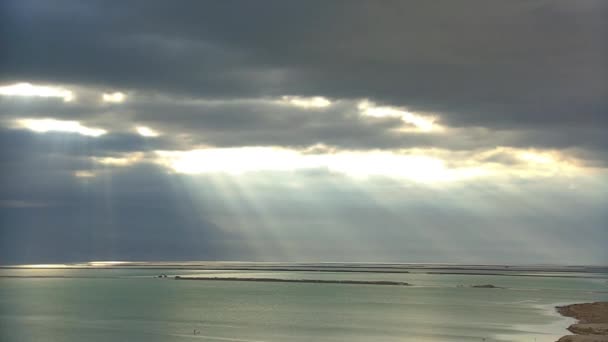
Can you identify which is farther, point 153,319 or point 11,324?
point 153,319

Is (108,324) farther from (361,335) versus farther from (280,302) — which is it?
(280,302)

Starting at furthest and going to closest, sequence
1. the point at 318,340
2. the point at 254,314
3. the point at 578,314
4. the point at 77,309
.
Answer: the point at 77,309
the point at 254,314
the point at 578,314
the point at 318,340

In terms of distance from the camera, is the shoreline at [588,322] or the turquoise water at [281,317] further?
the turquoise water at [281,317]

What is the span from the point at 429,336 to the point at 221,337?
14850 mm

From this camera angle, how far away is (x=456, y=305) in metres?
82.8

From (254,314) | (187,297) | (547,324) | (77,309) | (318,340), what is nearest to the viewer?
(318,340)

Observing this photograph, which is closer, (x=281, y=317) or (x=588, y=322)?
(x=588, y=322)

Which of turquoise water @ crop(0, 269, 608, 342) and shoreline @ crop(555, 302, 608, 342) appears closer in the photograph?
shoreline @ crop(555, 302, 608, 342)

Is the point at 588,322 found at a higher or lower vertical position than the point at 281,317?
lower

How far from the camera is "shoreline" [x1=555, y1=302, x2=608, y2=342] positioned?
155 feet

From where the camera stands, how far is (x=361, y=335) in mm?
53844

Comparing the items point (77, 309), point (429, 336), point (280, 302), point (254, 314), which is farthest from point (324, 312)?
point (77, 309)

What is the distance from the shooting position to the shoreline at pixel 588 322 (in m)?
47.2

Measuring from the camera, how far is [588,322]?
193 feet
